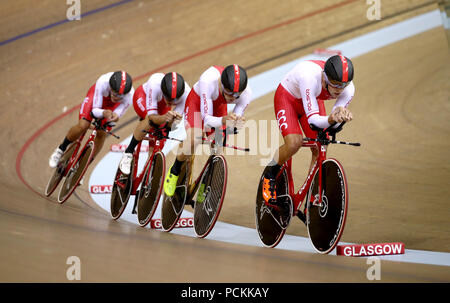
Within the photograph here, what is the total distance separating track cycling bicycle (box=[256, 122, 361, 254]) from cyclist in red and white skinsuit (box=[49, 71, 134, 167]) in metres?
1.58

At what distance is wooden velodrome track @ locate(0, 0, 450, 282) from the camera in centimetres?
201

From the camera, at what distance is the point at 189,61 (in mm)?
7516

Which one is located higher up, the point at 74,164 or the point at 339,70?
the point at 339,70

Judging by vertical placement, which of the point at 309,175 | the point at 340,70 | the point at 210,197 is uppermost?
the point at 340,70

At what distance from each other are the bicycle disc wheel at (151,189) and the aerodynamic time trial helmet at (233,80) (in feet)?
2.65

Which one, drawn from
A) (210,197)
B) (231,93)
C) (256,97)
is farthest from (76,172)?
(256,97)

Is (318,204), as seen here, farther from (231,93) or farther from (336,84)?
(231,93)

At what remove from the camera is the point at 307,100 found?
274 centimetres

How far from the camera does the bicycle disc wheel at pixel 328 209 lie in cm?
251

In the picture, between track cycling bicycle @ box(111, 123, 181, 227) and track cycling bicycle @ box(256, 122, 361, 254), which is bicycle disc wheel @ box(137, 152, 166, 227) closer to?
track cycling bicycle @ box(111, 123, 181, 227)

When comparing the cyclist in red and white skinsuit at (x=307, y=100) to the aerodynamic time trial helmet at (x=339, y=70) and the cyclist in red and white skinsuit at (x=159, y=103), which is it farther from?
the cyclist in red and white skinsuit at (x=159, y=103)

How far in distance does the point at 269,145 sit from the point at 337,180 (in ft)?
9.71

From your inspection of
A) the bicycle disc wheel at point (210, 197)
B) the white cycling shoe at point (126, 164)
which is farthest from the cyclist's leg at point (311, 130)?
the white cycling shoe at point (126, 164)

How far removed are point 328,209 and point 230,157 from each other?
2.55 meters
